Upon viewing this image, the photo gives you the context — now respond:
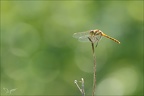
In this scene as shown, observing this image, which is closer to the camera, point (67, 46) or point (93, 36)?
point (93, 36)

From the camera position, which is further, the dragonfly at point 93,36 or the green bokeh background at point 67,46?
the green bokeh background at point 67,46

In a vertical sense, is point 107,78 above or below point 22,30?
below

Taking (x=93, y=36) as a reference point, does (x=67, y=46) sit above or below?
below

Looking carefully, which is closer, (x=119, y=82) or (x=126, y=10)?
(x=119, y=82)

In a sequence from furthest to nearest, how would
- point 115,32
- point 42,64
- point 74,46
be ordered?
point 42,64
point 74,46
point 115,32

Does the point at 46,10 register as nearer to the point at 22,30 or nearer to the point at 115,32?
the point at 22,30

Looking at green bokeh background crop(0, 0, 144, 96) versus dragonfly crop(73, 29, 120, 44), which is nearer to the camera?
dragonfly crop(73, 29, 120, 44)

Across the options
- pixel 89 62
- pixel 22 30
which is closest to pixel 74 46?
pixel 89 62

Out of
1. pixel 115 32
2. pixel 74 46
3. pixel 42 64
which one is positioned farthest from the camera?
pixel 42 64
